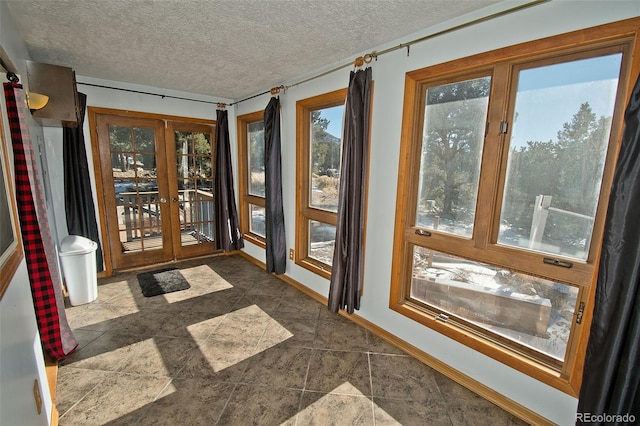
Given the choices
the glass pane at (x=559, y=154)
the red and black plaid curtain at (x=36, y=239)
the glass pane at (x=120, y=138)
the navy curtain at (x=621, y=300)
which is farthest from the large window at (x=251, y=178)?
the navy curtain at (x=621, y=300)

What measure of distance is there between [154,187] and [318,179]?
2.40 metres

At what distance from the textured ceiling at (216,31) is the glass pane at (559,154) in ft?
2.13

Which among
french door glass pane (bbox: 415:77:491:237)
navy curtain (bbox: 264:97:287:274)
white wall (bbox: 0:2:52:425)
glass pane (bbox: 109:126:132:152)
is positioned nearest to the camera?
white wall (bbox: 0:2:52:425)

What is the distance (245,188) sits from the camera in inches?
169

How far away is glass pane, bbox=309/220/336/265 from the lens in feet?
9.72

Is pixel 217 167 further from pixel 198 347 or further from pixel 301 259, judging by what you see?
pixel 198 347

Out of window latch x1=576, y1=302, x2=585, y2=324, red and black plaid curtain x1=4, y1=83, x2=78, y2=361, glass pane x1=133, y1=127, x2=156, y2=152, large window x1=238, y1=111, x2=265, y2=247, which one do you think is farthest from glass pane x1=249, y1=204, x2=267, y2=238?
window latch x1=576, y1=302, x2=585, y2=324

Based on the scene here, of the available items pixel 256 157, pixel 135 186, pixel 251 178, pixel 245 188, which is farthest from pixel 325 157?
pixel 135 186

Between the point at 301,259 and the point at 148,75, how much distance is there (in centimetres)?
268

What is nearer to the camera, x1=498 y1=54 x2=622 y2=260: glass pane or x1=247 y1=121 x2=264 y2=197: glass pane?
x1=498 y1=54 x2=622 y2=260: glass pane

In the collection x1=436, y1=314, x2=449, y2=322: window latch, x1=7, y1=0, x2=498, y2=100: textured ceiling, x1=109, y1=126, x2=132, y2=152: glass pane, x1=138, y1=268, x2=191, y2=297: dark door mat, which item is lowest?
x1=138, y1=268, x2=191, y2=297: dark door mat

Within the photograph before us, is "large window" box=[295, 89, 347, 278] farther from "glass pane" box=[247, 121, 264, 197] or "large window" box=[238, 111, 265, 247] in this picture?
"glass pane" box=[247, 121, 264, 197]

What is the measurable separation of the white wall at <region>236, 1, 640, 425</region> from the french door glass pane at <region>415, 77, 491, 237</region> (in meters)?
0.21

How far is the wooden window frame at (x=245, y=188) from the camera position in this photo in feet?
13.2
